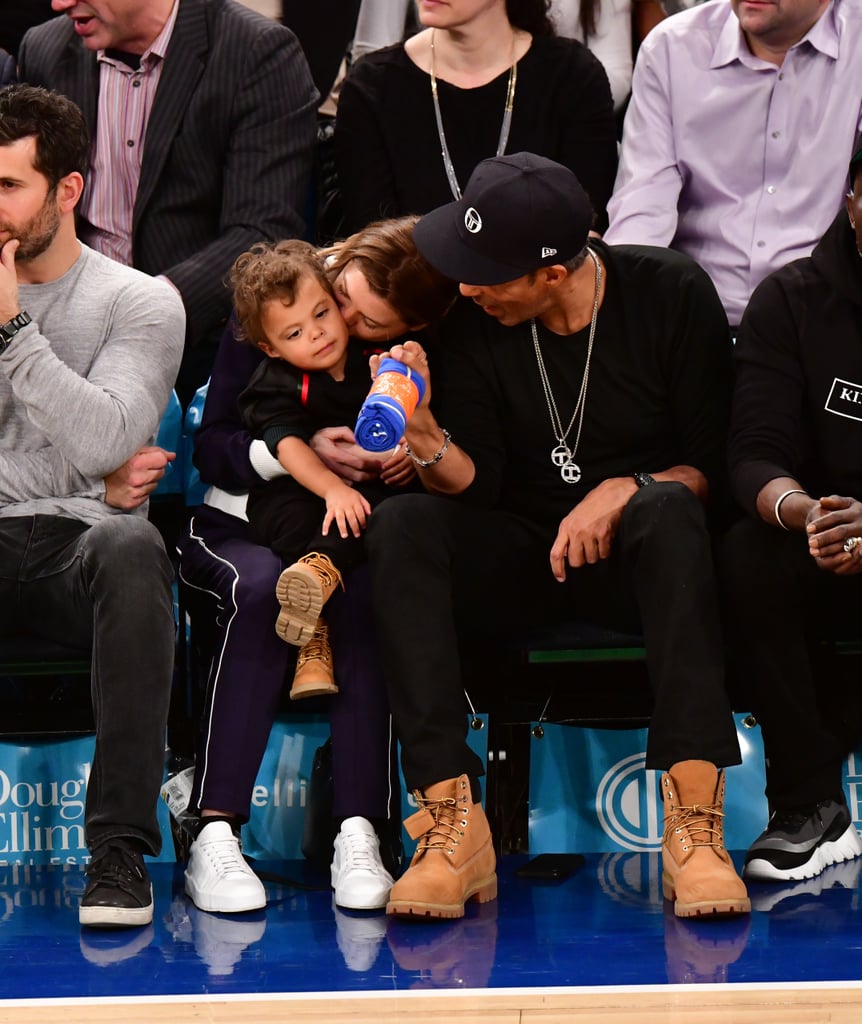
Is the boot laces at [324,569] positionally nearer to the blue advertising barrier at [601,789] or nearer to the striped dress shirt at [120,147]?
the blue advertising barrier at [601,789]

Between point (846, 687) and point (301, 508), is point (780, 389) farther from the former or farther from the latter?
point (301, 508)

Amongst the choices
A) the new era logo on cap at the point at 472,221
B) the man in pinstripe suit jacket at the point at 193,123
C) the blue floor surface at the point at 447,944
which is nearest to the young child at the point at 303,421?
the new era logo on cap at the point at 472,221

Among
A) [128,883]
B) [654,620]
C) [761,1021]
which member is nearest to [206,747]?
[128,883]

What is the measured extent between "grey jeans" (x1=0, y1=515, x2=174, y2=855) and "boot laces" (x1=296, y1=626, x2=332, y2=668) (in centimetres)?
26

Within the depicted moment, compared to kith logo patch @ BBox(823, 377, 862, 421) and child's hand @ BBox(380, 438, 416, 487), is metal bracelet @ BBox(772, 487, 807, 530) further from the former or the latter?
child's hand @ BBox(380, 438, 416, 487)

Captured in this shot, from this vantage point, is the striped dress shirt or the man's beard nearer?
the man's beard

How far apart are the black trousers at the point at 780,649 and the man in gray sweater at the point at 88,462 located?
1.05 metres

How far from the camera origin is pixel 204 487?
3.54 metres

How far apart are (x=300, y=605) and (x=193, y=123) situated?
1.59 metres

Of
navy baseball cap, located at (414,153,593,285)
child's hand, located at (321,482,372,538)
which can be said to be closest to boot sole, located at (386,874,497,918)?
child's hand, located at (321,482,372,538)

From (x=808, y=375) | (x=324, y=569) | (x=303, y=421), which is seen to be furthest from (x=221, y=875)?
(x=808, y=375)

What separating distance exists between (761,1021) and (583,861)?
918 mm

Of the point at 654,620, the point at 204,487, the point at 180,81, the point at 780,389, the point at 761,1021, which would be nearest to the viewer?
the point at 761,1021

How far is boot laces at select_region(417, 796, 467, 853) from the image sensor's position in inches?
108
